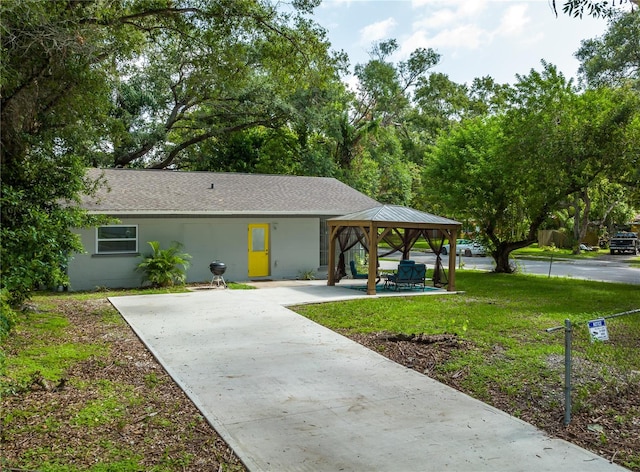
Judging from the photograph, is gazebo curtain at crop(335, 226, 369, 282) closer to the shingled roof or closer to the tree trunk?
the shingled roof

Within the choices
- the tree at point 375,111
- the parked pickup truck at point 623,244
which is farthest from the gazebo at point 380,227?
the parked pickup truck at point 623,244

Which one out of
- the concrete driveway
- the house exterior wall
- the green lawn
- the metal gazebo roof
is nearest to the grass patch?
the concrete driveway

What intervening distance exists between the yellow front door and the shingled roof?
1.04 metres

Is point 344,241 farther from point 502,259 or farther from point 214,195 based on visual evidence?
point 502,259

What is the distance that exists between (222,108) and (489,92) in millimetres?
28034

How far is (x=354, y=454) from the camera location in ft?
15.7

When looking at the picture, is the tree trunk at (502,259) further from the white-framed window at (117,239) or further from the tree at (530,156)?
Answer: the white-framed window at (117,239)

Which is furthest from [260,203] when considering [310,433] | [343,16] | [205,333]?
[310,433]

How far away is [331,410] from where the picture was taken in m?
5.93

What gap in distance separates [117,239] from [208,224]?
2.93 m

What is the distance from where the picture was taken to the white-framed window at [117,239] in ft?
54.4

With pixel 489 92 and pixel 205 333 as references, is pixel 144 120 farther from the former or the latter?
pixel 489 92

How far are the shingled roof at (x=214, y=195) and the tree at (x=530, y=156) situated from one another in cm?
467

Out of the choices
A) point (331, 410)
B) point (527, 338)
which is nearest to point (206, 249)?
point (527, 338)
